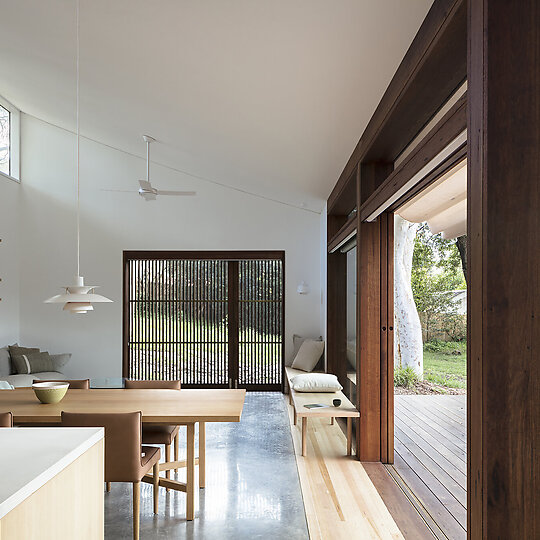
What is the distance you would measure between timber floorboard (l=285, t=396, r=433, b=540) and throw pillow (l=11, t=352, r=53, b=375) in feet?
13.3

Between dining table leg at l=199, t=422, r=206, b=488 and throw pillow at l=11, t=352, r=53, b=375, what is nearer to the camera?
dining table leg at l=199, t=422, r=206, b=488

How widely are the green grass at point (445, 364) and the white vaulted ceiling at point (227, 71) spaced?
360 centimetres

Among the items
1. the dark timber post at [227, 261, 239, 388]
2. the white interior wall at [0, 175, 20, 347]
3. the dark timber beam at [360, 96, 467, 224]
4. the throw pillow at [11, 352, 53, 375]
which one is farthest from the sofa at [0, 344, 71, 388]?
the dark timber beam at [360, 96, 467, 224]

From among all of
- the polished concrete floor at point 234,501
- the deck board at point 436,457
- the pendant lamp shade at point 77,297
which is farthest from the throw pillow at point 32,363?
the deck board at point 436,457

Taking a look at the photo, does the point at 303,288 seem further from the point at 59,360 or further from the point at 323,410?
the point at 59,360

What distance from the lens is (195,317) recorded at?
8.20 meters

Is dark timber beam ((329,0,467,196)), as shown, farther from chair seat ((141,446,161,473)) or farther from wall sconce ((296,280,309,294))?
wall sconce ((296,280,309,294))

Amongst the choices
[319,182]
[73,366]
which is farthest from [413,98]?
[73,366]

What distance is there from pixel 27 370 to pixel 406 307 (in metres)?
5.42

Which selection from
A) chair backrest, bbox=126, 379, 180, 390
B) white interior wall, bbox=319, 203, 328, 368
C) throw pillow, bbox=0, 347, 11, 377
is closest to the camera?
chair backrest, bbox=126, 379, 180, 390

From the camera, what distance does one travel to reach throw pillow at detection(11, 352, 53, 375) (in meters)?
7.23

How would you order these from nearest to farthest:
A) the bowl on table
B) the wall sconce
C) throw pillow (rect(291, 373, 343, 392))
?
the bowl on table, throw pillow (rect(291, 373, 343, 392)), the wall sconce

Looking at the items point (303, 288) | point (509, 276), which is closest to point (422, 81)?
point (509, 276)

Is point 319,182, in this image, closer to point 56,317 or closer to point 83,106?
point 83,106
